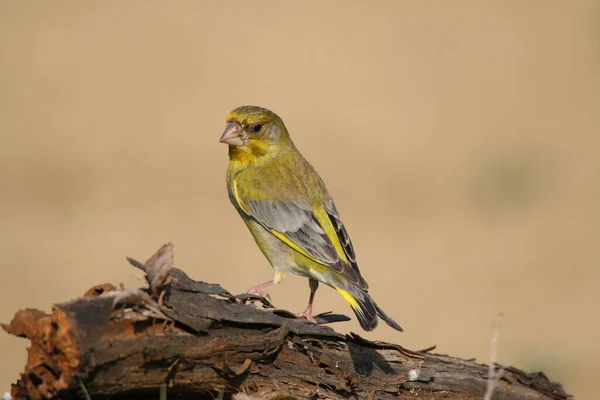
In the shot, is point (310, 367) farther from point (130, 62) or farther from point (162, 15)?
point (162, 15)

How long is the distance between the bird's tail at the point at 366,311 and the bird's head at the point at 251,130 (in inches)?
64.7

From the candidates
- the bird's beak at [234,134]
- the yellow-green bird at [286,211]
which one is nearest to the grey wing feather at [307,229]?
the yellow-green bird at [286,211]

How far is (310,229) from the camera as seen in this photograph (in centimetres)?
655

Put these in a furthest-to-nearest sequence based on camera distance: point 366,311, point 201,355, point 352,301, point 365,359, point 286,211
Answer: point 286,211, point 352,301, point 366,311, point 365,359, point 201,355

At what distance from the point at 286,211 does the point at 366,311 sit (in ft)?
4.05

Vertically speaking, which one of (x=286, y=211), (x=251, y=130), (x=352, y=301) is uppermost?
(x=251, y=130)

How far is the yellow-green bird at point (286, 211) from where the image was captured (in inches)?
244

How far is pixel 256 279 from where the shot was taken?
1188 centimetres

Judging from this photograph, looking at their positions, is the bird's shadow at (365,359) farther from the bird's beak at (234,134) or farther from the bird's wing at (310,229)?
the bird's beak at (234,134)

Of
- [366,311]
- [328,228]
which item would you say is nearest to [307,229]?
[328,228]

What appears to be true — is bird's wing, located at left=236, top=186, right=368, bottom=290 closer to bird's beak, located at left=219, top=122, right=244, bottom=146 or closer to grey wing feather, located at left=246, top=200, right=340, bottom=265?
grey wing feather, located at left=246, top=200, right=340, bottom=265

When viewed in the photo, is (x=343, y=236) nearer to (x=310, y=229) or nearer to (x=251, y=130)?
(x=310, y=229)

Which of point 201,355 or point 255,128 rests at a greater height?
point 255,128

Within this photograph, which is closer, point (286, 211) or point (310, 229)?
point (310, 229)
